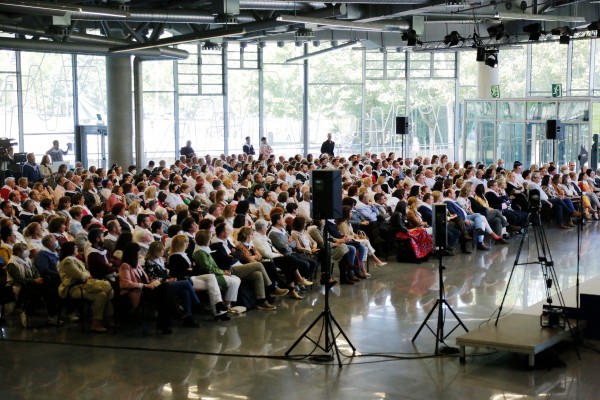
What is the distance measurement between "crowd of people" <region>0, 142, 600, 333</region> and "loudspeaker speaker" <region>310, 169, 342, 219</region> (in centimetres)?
19

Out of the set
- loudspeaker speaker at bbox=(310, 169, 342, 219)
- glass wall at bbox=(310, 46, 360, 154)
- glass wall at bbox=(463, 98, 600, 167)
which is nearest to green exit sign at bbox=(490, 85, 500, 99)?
glass wall at bbox=(463, 98, 600, 167)

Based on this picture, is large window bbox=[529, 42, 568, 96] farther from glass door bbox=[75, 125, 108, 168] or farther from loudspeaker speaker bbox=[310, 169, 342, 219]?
loudspeaker speaker bbox=[310, 169, 342, 219]

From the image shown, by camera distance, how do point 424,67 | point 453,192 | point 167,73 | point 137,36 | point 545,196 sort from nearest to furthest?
point 453,192 → point 545,196 → point 137,36 → point 167,73 → point 424,67

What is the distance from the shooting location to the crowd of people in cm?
956

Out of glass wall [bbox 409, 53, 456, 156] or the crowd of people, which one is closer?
the crowd of people

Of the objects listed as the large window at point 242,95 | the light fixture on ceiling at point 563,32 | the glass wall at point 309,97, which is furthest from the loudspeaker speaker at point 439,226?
the large window at point 242,95

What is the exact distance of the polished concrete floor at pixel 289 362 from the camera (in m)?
7.32

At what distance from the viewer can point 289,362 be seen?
819cm

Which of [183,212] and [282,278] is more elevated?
[183,212]

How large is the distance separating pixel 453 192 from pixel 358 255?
3.73 meters

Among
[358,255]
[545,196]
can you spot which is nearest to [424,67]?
[545,196]

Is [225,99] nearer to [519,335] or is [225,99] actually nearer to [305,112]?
[305,112]

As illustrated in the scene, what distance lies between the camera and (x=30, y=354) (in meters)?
8.53

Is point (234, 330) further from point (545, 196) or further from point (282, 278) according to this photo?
point (545, 196)
